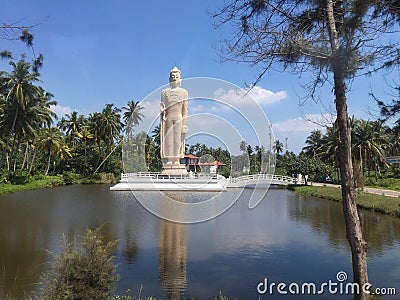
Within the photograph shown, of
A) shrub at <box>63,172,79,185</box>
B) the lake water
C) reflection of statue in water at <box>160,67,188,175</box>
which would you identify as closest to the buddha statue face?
reflection of statue in water at <box>160,67,188,175</box>

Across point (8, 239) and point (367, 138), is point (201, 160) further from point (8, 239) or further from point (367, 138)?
point (8, 239)

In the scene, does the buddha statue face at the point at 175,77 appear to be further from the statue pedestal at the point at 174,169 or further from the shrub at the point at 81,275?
the shrub at the point at 81,275

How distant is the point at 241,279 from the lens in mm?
7254

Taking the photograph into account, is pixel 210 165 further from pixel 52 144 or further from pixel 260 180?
pixel 52 144

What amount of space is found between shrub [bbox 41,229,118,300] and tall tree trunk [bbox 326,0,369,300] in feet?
11.5

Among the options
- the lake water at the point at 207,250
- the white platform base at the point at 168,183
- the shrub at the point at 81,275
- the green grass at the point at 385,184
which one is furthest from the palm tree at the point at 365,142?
the shrub at the point at 81,275

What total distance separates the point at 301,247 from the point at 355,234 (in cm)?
550

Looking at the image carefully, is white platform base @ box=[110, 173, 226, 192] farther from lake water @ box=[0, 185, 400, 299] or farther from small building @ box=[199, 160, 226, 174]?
small building @ box=[199, 160, 226, 174]

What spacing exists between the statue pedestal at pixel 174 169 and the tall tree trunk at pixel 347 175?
25968 mm

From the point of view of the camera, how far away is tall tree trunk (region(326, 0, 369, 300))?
5.01 metres

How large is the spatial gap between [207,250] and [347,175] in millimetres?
5402

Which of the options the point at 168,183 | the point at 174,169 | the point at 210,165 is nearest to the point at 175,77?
the point at 174,169

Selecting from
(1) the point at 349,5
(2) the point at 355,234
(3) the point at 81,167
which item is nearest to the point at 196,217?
(2) the point at 355,234

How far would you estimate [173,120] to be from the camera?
32812 mm
